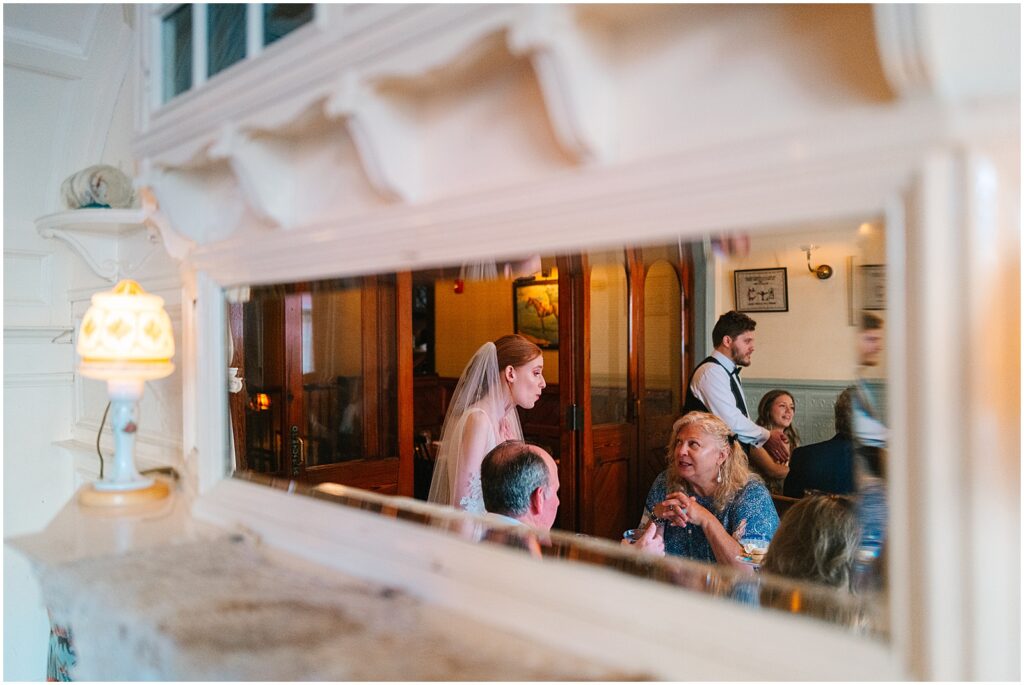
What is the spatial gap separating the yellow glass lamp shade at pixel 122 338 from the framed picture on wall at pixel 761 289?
991mm

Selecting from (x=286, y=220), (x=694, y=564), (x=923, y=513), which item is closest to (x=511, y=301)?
(x=286, y=220)

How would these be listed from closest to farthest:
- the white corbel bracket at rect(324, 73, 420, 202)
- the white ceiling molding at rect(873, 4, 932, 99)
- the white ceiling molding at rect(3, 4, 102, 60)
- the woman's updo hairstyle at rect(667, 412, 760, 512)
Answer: the white ceiling molding at rect(873, 4, 932, 99) → the white corbel bracket at rect(324, 73, 420, 202) → the woman's updo hairstyle at rect(667, 412, 760, 512) → the white ceiling molding at rect(3, 4, 102, 60)

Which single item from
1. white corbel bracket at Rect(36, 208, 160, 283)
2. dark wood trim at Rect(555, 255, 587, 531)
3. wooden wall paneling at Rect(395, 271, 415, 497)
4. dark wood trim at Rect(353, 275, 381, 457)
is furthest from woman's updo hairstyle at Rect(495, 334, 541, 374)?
white corbel bracket at Rect(36, 208, 160, 283)

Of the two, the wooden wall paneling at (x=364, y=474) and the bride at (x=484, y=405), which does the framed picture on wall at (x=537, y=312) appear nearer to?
the bride at (x=484, y=405)

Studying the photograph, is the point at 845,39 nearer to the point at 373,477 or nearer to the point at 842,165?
the point at 842,165

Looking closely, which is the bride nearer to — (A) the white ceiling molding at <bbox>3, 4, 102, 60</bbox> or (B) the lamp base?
(B) the lamp base

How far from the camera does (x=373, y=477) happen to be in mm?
A: 1407

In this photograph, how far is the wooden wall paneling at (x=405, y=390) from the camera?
144cm

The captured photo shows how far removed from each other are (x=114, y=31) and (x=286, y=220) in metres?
1.16

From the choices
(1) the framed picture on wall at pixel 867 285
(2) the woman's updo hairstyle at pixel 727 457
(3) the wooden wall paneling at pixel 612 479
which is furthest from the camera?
(3) the wooden wall paneling at pixel 612 479

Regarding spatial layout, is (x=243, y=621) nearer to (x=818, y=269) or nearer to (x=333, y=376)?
(x=333, y=376)

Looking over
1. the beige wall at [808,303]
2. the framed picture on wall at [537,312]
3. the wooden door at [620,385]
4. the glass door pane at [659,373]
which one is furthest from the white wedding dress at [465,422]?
the beige wall at [808,303]

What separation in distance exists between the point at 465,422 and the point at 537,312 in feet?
1.12

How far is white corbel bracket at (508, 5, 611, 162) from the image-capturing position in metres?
0.69
